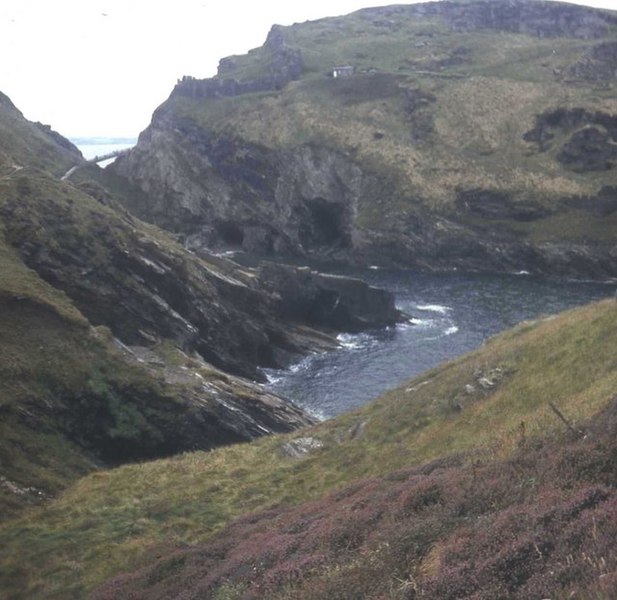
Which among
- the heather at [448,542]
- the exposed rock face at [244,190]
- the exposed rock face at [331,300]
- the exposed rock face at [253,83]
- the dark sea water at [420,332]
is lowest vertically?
the dark sea water at [420,332]

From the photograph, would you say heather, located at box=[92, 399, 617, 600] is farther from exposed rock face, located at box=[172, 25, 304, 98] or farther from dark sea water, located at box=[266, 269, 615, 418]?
exposed rock face, located at box=[172, 25, 304, 98]

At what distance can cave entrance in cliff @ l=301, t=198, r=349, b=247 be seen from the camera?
14800 cm

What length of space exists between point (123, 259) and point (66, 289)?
8502mm

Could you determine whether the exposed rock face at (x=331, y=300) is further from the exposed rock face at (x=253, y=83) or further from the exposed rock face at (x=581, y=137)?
the exposed rock face at (x=253, y=83)

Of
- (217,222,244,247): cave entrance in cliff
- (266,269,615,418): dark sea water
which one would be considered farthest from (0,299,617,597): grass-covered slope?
(217,222,244,247): cave entrance in cliff

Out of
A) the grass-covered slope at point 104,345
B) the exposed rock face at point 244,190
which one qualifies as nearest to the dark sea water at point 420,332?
the grass-covered slope at point 104,345

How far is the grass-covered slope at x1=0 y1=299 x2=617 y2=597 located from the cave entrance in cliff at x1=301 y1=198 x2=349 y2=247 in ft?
355

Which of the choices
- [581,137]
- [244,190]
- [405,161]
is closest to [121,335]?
[405,161]

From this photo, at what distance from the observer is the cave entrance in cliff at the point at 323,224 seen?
148 meters

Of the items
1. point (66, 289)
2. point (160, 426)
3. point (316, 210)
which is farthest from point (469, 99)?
point (160, 426)

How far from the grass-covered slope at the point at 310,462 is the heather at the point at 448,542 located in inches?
57.8

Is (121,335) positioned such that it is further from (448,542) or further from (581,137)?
(581,137)

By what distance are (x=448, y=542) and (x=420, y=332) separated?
7479 cm

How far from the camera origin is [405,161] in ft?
495
